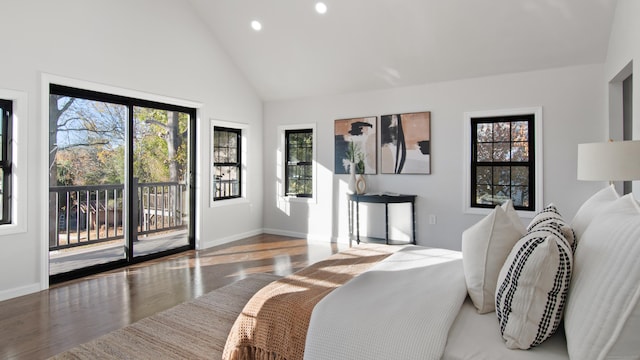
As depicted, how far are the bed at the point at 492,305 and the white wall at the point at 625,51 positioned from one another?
5.76 feet

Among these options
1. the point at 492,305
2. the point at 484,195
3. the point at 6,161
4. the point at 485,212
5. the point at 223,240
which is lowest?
the point at 223,240

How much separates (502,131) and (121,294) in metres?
4.80

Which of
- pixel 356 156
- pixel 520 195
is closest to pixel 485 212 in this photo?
pixel 520 195

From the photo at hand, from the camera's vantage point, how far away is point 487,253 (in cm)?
164

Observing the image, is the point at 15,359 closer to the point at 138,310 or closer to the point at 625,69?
the point at 138,310

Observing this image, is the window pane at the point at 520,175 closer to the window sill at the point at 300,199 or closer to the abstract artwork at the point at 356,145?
the abstract artwork at the point at 356,145

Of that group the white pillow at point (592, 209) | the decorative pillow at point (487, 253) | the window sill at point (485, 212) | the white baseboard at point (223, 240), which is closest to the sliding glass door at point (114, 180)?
the white baseboard at point (223, 240)

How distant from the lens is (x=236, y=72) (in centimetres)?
605

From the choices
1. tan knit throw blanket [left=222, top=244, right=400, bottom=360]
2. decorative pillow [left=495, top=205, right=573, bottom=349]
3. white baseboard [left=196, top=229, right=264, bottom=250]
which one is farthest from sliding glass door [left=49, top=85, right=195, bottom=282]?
decorative pillow [left=495, top=205, right=573, bottom=349]

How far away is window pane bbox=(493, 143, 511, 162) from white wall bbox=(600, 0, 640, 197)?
3.27 feet

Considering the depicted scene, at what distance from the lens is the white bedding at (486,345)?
4.14ft

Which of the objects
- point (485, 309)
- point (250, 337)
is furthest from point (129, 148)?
point (485, 309)

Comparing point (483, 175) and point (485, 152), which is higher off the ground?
point (485, 152)

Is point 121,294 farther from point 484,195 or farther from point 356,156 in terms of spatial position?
point 484,195
